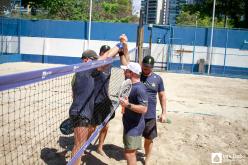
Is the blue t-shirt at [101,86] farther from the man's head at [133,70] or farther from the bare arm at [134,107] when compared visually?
the bare arm at [134,107]

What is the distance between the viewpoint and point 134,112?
16.7 feet

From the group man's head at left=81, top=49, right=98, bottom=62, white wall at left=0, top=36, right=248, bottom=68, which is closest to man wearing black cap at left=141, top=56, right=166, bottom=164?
man's head at left=81, top=49, right=98, bottom=62

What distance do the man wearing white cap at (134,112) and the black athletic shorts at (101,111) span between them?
33.5 inches

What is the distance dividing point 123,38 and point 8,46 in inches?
910

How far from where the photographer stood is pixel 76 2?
37875 mm

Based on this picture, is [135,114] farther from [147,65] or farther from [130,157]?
[147,65]

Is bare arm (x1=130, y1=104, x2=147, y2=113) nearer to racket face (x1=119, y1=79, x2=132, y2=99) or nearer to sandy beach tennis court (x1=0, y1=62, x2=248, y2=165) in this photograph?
racket face (x1=119, y1=79, x2=132, y2=99)

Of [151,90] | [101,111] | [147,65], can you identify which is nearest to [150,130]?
[151,90]

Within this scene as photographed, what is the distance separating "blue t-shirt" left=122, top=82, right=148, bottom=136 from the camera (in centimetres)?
495

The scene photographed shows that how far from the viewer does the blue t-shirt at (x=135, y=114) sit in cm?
495

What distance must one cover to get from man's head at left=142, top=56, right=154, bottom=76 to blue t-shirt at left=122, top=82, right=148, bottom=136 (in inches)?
35.2

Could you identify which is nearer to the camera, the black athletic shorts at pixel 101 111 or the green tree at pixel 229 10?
the black athletic shorts at pixel 101 111

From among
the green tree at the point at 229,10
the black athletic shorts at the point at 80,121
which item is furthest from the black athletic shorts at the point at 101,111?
the green tree at the point at 229,10

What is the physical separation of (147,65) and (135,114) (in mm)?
1202
